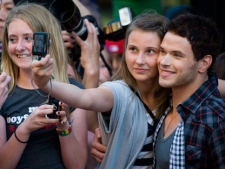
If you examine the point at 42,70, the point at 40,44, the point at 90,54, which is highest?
the point at 40,44

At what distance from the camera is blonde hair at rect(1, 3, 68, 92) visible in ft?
10.4

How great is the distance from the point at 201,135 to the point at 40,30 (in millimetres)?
1132

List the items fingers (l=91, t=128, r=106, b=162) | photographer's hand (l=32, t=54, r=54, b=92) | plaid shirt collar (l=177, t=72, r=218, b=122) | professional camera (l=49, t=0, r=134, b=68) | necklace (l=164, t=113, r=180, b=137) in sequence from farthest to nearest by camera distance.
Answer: professional camera (l=49, t=0, r=134, b=68) < fingers (l=91, t=128, r=106, b=162) < necklace (l=164, t=113, r=180, b=137) < plaid shirt collar (l=177, t=72, r=218, b=122) < photographer's hand (l=32, t=54, r=54, b=92)

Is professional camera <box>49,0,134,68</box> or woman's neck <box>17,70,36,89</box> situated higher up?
professional camera <box>49,0,134,68</box>

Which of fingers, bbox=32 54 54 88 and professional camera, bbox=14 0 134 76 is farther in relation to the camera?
professional camera, bbox=14 0 134 76

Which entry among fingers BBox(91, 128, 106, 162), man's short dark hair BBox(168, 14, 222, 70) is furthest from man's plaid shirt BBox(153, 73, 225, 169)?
fingers BBox(91, 128, 106, 162)

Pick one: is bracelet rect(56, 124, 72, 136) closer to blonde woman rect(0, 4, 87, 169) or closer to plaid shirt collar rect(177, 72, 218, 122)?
blonde woman rect(0, 4, 87, 169)

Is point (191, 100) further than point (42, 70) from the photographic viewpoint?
Yes

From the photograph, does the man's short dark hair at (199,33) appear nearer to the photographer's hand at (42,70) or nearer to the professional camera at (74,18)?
the photographer's hand at (42,70)

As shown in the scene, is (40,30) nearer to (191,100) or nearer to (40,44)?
(40,44)

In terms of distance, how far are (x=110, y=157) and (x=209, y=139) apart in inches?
23.8

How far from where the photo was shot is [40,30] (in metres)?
3.17

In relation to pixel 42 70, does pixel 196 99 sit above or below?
below

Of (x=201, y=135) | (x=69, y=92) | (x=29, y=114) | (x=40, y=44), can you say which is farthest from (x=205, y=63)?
(x=29, y=114)
